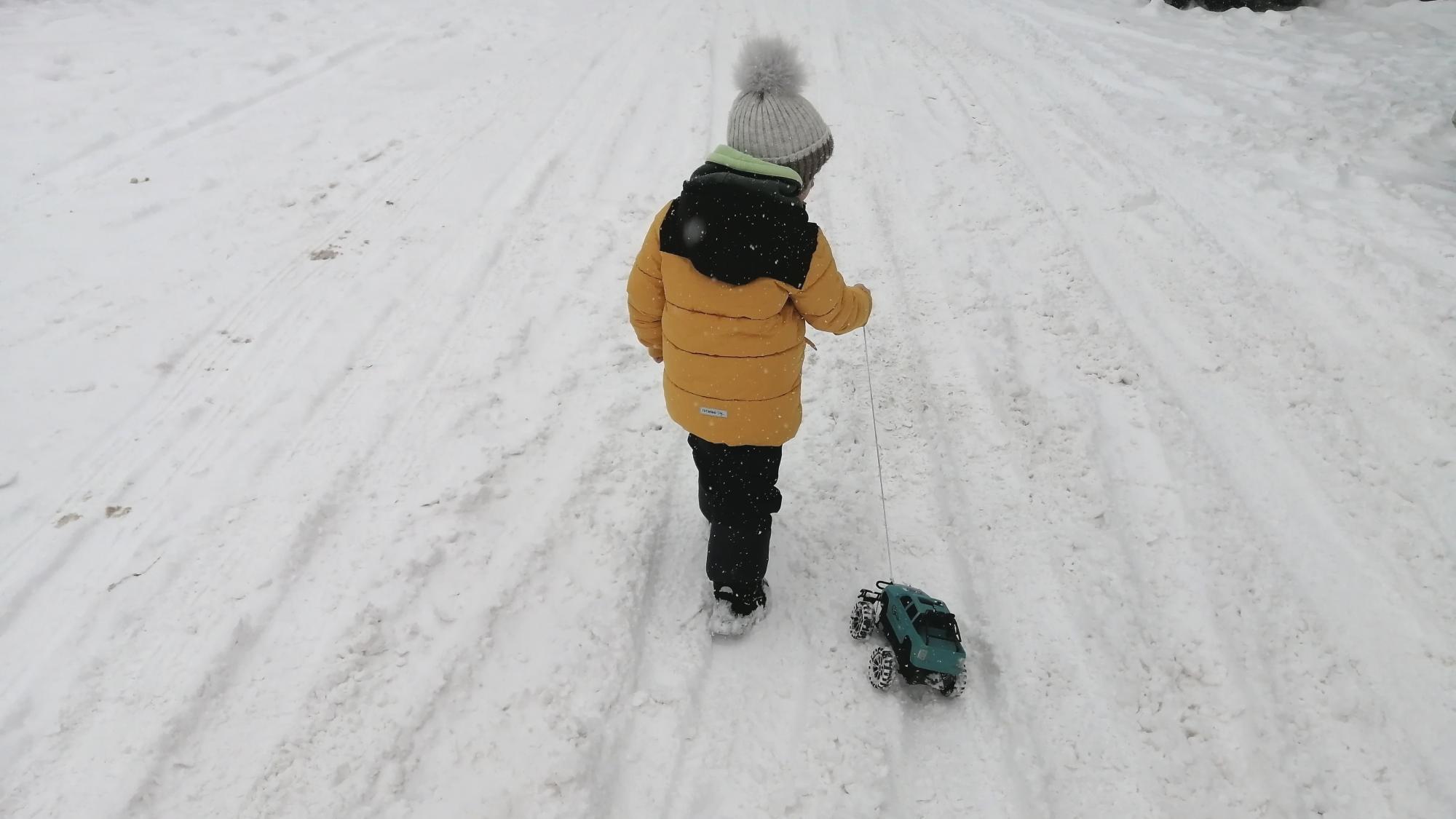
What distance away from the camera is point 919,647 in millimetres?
2482

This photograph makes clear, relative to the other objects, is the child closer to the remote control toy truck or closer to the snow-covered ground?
the remote control toy truck

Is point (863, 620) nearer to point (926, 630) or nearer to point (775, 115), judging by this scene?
point (926, 630)

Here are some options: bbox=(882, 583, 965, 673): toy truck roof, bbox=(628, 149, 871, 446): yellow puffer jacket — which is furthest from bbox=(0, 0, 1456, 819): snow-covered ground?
bbox=(628, 149, 871, 446): yellow puffer jacket

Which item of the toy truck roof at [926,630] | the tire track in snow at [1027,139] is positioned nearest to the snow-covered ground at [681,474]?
the tire track in snow at [1027,139]

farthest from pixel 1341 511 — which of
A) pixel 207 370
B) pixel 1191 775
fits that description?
pixel 207 370

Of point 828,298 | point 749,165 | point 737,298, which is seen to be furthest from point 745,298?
point 749,165

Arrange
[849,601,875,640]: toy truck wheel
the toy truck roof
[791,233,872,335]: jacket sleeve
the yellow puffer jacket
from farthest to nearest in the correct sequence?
[849,601,875,640]: toy truck wheel → the toy truck roof → [791,233,872,335]: jacket sleeve → the yellow puffer jacket

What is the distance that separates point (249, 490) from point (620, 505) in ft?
5.38

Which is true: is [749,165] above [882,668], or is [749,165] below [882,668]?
above

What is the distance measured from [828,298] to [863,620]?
3.99ft

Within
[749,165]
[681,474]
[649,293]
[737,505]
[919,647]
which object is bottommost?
[681,474]

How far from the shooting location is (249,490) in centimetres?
334

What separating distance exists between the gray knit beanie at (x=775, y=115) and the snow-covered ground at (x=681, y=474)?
160 cm

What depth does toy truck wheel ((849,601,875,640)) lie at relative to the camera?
275 cm
